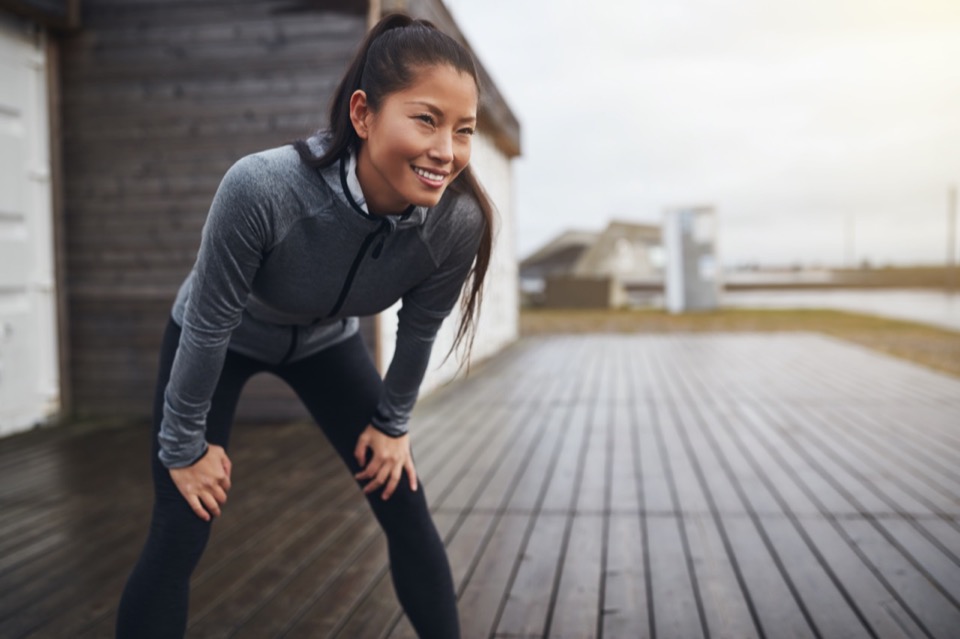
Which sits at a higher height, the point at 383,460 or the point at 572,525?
the point at 383,460

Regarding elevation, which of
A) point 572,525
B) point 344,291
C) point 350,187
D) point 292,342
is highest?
point 350,187

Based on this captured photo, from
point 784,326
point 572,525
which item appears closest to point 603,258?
point 784,326

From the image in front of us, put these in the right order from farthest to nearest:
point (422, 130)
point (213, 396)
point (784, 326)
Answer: point (784, 326), point (213, 396), point (422, 130)

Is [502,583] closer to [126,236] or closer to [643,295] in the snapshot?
[126,236]

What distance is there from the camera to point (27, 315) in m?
5.14

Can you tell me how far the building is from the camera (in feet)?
16.8

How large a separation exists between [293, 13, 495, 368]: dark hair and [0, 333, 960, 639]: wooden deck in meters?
1.39

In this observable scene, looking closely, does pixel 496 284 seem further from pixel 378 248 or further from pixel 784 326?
pixel 378 248

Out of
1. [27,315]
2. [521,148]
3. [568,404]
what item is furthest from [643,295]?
[27,315]

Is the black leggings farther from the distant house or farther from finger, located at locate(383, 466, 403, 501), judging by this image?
the distant house

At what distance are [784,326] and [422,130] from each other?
13487mm

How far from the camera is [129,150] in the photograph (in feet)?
17.8

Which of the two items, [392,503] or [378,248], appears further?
[392,503]

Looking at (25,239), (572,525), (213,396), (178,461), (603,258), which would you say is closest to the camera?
(178,461)
